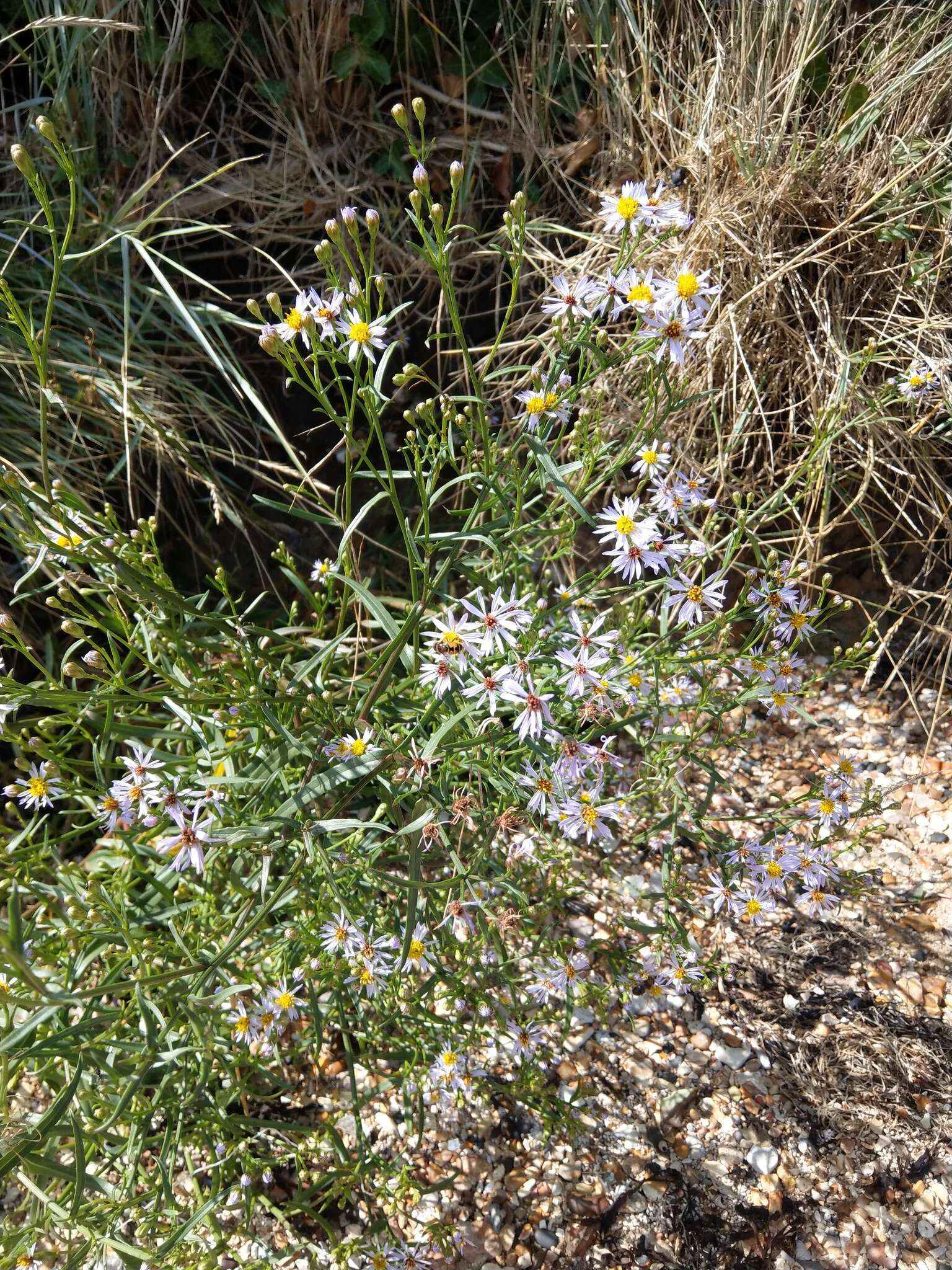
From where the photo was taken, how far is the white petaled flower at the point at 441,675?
5.21 ft

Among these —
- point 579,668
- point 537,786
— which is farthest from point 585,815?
point 579,668

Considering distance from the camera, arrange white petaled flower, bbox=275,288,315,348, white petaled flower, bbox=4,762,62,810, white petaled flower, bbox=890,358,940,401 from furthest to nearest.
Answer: white petaled flower, bbox=890,358,940,401 < white petaled flower, bbox=4,762,62,810 < white petaled flower, bbox=275,288,315,348

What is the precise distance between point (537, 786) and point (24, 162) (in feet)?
Result: 4.02

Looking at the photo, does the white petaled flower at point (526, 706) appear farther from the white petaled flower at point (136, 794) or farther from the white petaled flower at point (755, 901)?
the white petaled flower at point (755, 901)

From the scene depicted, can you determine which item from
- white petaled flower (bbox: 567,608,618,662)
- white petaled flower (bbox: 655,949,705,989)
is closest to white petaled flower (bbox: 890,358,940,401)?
white petaled flower (bbox: 567,608,618,662)

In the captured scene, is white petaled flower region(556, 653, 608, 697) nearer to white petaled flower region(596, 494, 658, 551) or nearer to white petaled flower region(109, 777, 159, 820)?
white petaled flower region(596, 494, 658, 551)

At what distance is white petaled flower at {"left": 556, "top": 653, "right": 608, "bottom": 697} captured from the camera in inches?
63.0

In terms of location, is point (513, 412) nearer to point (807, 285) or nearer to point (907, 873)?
point (807, 285)

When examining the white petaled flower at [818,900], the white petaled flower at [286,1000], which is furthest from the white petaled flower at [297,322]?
the white petaled flower at [818,900]

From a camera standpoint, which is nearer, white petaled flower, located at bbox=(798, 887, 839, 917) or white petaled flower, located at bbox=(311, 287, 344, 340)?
white petaled flower, located at bbox=(311, 287, 344, 340)

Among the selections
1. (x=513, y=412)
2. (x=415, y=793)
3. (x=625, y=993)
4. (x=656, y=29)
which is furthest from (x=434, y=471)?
(x=656, y=29)

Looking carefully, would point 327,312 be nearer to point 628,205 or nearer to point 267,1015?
point 628,205

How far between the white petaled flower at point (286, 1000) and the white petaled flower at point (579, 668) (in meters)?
0.81

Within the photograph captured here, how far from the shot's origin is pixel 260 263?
3189mm
